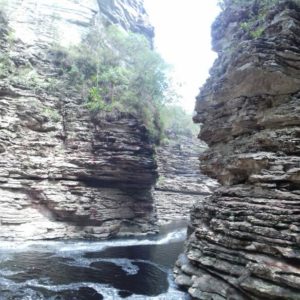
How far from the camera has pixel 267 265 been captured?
13.4 metres

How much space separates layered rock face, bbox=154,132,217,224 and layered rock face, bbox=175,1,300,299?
105 ft

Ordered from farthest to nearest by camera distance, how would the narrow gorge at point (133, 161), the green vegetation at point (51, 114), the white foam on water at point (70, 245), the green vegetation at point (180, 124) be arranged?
the green vegetation at point (180, 124)
the green vegetation at point (51, 114)
the white foam on water at point (70, 245)
the narrow gorge at point (133, 161)

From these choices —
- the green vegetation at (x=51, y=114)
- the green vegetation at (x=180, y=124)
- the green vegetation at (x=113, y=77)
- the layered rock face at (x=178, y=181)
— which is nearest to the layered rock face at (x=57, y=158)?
the green vegetation at (x=51, y=114)

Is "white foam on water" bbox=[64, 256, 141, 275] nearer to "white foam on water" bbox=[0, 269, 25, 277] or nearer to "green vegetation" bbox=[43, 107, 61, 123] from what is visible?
"white foam on water" bbox=[0, 269, 25, 277]

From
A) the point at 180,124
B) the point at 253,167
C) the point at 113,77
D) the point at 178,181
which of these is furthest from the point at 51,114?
the point at 180,124

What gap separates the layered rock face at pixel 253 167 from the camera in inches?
545

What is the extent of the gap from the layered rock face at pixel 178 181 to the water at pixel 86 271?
24570 mm

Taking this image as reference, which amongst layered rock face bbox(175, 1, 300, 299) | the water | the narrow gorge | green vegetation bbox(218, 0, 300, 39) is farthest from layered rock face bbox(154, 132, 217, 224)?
green vegetation bbox(218, 0, 300, 39)

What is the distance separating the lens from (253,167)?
1781cm

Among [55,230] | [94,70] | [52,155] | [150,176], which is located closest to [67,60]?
[94,70]

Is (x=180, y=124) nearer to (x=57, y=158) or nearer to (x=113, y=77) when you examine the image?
(x=113, y=77)

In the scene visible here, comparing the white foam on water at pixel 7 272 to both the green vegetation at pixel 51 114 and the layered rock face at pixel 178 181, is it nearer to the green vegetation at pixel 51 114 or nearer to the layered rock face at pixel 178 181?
the green vegetation at pixel 51 114

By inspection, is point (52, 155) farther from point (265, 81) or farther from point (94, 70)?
point (265, 81)

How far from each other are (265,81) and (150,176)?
67.1 feet
